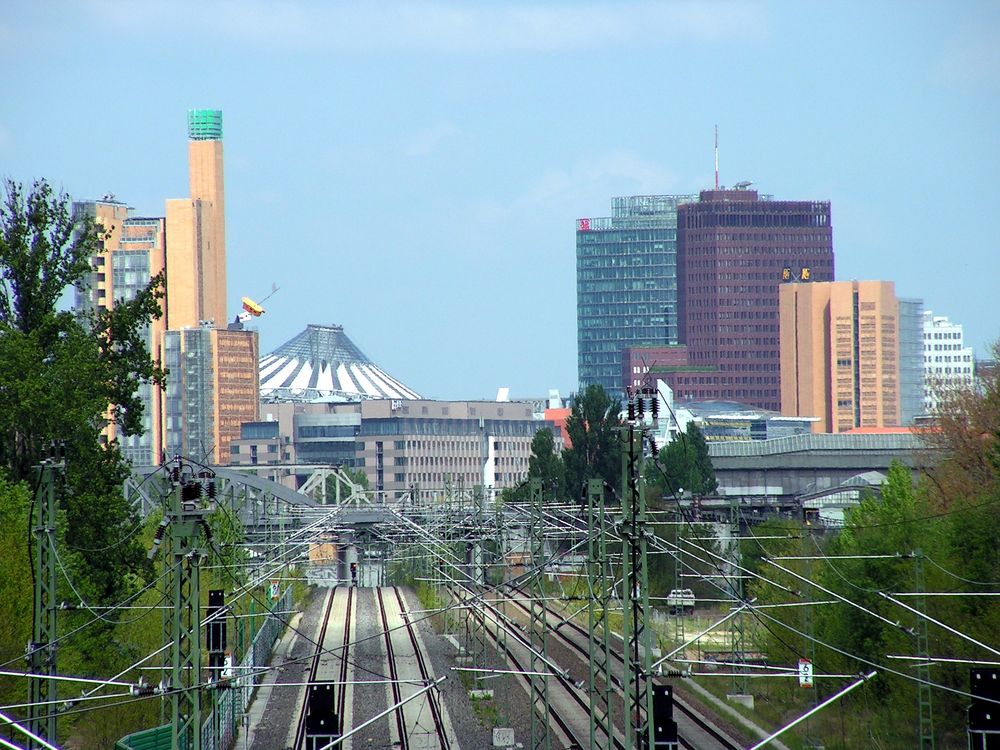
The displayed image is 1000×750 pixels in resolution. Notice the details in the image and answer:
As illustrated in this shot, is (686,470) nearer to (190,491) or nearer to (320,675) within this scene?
(320,675)

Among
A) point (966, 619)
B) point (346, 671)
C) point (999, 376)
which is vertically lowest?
point (346, 671)

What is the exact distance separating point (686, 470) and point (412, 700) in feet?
208

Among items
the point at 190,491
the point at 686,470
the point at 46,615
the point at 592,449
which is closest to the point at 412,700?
the point at 46,615

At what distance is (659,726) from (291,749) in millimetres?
19682

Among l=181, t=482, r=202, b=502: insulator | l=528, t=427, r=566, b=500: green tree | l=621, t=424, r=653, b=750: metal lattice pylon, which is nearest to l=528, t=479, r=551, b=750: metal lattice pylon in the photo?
l=621, t=424, r=653, b=750: metal lattice pylon

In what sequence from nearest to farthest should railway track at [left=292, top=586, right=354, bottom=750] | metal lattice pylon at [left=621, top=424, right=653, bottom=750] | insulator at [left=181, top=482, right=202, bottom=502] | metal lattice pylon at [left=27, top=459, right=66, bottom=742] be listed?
metal lattice pylon at [left=621, top=424, right=653, bottom=750] < insulator at [left=181, top=482, right=202, bottom=502] < metal lattice pylon at [left=27, top=459, right=66, bottom=742] < railway track at [left=292, top=586, right=354, bottom=750]

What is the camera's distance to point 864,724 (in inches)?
1940

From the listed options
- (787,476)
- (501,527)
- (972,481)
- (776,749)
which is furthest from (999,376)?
(787,476)

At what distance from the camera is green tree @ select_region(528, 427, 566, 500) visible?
11681cm

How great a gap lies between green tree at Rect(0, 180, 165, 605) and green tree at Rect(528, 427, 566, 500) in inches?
2414

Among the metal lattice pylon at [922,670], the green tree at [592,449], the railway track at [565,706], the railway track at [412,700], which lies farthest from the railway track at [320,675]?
the green tree at [592,449]

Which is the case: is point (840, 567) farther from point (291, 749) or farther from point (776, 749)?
point (291, 749)

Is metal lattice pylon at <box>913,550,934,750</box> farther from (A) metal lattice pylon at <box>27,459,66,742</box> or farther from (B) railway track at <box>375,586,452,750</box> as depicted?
(A) metal lattice pylon at <box>27,459,66,742</box>

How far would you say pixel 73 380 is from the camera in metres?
52.7
